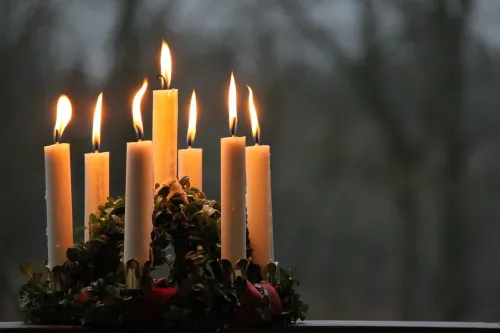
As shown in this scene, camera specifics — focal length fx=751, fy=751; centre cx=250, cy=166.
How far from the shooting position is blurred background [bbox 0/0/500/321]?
190cm

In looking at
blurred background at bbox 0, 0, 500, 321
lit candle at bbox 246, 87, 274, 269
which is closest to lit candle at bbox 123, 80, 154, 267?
lit candle at bbox 246, 87, 274, 269

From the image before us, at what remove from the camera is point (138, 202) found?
0.61 meters

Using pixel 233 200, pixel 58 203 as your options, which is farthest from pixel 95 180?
pixel 233 200

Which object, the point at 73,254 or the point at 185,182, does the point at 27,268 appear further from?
the point at 185,182

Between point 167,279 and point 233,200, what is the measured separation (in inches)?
3.7

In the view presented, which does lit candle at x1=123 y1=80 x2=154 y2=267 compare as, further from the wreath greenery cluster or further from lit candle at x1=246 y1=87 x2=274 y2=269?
lit candle at x1=246 y1=87 x2=274 y2=269

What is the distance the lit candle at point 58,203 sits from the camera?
67 centimetres

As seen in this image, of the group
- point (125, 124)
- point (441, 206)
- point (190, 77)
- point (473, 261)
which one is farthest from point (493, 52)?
point (125, 124)

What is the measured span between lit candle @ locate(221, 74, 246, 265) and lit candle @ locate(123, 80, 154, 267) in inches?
2.7

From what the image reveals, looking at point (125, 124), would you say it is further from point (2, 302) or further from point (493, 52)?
point (493, 52)

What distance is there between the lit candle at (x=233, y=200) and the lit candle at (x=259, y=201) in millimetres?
49

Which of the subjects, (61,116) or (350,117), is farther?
(350,117)

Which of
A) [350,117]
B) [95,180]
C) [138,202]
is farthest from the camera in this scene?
[350,117]

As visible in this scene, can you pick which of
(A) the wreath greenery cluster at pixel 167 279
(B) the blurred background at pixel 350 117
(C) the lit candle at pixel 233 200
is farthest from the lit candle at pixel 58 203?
(B) the blurred background at pixel 350 117
